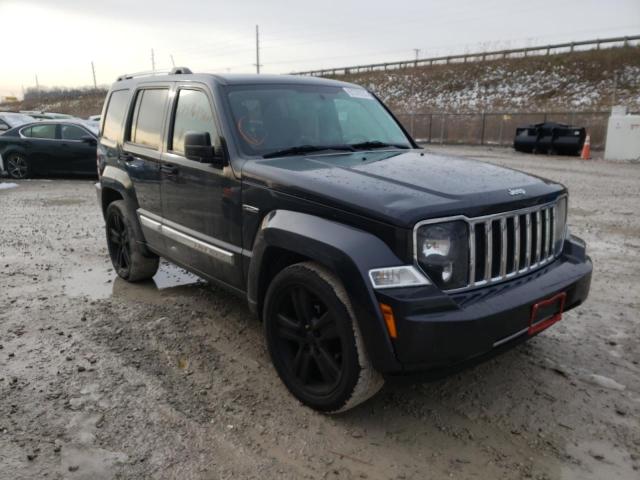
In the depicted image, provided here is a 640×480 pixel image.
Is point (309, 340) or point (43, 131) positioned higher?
point (43, 131)

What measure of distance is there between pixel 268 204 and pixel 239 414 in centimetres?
124

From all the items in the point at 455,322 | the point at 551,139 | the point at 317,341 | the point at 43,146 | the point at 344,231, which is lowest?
the point at 317,341

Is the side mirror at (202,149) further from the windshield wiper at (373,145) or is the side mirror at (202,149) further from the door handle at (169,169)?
the windshield wiper at (373,145)

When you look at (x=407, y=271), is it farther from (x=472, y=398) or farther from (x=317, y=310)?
(x=472, y=398)

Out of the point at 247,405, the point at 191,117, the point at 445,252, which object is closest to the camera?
the point at 445,252

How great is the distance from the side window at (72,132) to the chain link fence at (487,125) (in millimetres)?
20018

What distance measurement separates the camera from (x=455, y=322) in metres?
2.42

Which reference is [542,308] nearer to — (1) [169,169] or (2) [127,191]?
(1) [169,169]

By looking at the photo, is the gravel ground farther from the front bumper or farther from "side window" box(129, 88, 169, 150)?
"side window" box(129, 88, 169, 150)

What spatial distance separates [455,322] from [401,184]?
0.83m

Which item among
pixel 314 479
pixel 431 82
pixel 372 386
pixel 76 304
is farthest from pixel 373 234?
pixel 431 82

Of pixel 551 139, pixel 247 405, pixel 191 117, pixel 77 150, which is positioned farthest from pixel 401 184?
pixel 551 139

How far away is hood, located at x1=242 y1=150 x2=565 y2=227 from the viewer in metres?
2.58

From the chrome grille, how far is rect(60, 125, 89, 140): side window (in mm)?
11941
